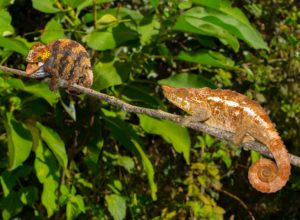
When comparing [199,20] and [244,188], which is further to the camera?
[244,188]

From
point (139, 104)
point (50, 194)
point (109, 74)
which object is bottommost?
point (50, 194)

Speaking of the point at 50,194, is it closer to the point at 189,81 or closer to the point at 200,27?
the point at 189,81

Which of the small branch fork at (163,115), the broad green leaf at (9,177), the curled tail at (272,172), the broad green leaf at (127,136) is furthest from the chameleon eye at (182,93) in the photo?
the broad green leaf at (9,177)

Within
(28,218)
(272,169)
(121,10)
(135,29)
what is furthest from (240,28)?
(28,218)

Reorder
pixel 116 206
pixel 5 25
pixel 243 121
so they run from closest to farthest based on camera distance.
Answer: pixel 243 121 < pixel 5 25 < pixel 116 206

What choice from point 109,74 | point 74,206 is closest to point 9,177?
point 74,206

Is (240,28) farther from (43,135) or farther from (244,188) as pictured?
(244,188)
